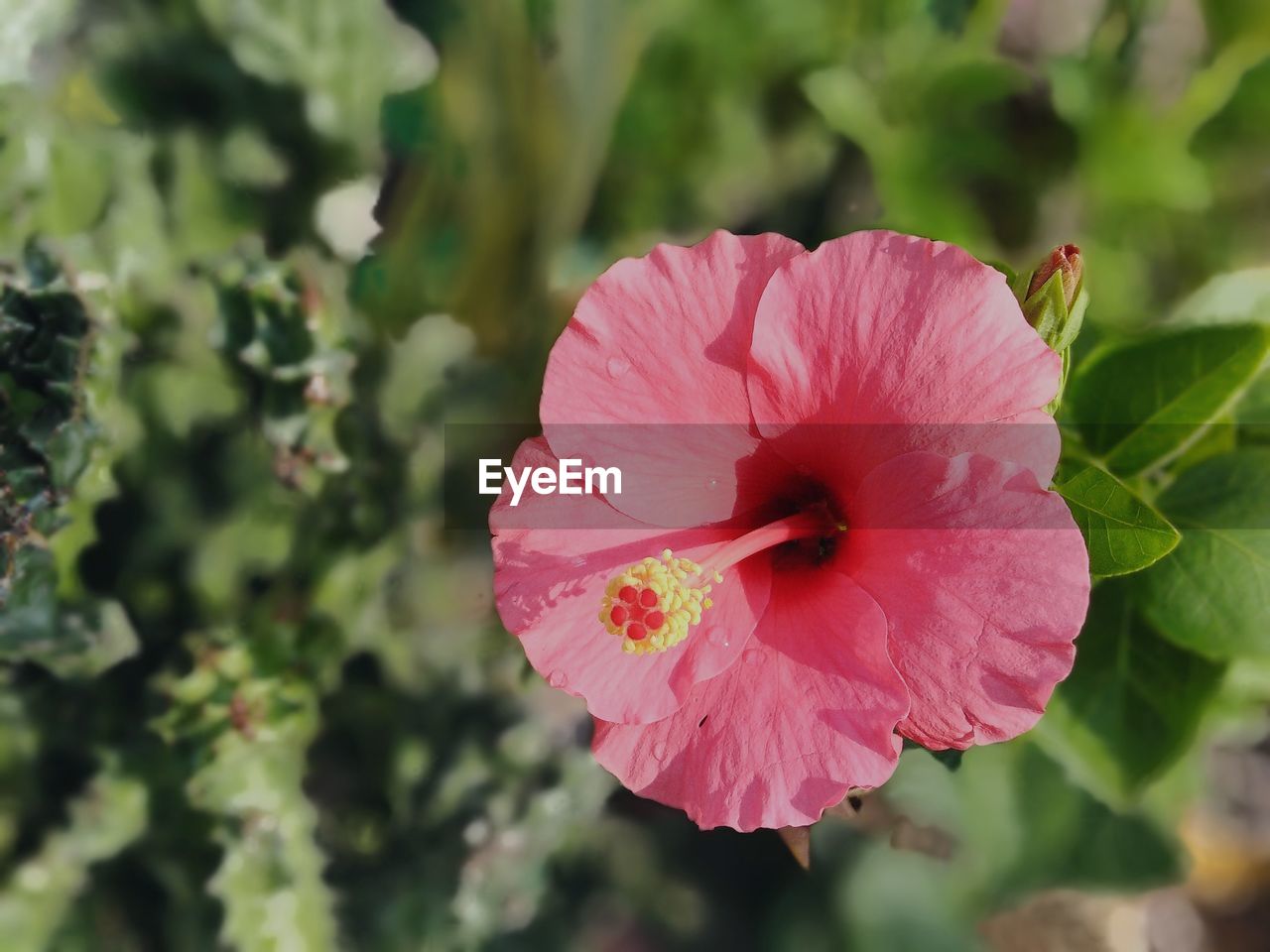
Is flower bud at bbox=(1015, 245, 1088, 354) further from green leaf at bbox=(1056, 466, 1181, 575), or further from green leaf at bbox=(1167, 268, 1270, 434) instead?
green leaf at bbox=(1167, 268, 1270, 434)

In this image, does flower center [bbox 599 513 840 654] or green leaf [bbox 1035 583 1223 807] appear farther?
green leaf [bbox 1035 583 1223 807]

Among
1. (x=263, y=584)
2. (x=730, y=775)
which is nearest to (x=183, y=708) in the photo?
(x=263, y=584)

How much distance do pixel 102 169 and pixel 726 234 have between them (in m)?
0.85

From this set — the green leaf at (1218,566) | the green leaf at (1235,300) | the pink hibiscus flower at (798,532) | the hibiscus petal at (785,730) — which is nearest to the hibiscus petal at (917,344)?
the pink hibiscus flower at (798,532)

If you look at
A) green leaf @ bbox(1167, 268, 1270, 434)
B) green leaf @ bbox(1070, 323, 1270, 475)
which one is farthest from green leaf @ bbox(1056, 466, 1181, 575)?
green leaf @ bbox(1167, 268, 1270, 434)

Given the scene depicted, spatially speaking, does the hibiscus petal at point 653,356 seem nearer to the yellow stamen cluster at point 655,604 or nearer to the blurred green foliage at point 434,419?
the yellow stamen cluster at point 655,604

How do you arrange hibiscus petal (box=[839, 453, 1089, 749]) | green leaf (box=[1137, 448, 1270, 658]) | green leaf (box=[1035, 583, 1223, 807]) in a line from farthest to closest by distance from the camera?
green leaf (box=[1035, 583, 1223, 807]) → green leaf (box=[1137, 448, 1270, 658]) → hibiscus petal (box=[839, 453, 1089, 749])

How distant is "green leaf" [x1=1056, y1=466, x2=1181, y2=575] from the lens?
0.66 metres

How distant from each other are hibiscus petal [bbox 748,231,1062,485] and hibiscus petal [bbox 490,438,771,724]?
14 cm

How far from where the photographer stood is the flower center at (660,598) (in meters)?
0.62

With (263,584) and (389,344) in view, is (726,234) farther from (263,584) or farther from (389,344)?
(263,584)

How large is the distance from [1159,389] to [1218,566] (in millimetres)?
152

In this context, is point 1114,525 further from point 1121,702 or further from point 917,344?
point 1121,702

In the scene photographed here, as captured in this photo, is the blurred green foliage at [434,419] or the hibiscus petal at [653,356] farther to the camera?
the blurred green foliage at [434,419]
